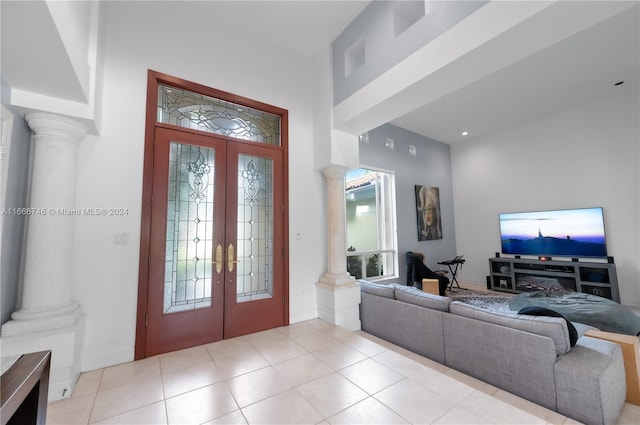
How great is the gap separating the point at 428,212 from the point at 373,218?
179cm

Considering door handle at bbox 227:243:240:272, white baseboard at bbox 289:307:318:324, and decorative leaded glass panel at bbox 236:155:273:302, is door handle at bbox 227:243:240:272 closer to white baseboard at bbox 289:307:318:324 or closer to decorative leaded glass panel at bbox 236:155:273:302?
decorative leaded glass panel at bbox 236:155:273:302

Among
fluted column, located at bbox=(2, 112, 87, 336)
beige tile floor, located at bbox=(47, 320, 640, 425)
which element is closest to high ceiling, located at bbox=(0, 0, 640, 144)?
fluted column, located at bbox=(2, 112, 87, 336)

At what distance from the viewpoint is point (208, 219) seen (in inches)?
120

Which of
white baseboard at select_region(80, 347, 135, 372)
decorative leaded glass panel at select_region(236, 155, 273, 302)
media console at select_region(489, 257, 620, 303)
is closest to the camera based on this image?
white baseboard at select_region(80, 347, 135, 372)

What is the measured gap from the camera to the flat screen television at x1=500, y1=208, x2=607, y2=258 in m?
5.04

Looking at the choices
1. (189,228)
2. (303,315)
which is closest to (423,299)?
(303,315)

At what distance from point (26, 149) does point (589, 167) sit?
851 centimetres

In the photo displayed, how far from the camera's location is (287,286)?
3.55 m

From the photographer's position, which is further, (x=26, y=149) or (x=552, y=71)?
(x=552, y=71)

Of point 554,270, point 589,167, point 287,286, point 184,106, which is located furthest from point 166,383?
point 589,167

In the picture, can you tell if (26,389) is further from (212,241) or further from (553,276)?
(553,276)

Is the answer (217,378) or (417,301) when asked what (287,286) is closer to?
(217,378)

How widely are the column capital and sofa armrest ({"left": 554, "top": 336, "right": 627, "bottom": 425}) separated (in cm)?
441

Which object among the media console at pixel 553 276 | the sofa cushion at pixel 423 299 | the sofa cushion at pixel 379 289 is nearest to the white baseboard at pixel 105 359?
the sofa cushion at pixel 379 289
